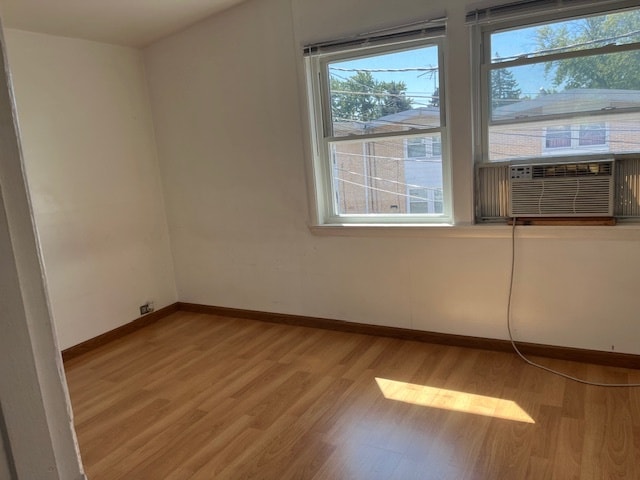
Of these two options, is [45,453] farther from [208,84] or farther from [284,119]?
[208,84]

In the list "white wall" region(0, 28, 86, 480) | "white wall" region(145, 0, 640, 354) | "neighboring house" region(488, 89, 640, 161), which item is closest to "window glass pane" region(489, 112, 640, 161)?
"neighboring house" region(488, 89, 640, 161)

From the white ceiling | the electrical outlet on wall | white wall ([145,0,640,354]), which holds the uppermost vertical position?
the white ceiling

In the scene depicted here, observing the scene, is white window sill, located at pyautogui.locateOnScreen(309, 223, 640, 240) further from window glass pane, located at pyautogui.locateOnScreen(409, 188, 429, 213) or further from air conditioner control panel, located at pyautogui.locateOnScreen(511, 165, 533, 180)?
air conditioner control panel, located at pyautogui.locateOnScreen(511, 165, 533, 180)

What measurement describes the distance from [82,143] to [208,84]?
103cm

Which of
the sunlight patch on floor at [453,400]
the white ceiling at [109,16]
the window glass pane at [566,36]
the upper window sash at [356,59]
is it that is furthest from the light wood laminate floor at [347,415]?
the white ceiling at [109,16]

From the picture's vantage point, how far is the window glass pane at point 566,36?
8.01ft

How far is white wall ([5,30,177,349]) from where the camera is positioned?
10.3 feet

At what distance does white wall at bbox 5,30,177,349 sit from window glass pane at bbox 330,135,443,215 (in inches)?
66.8

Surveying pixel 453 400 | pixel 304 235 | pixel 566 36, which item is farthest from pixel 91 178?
pixel 566 36

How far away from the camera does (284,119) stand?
11.1 ft

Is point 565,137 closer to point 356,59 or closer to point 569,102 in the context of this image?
point 569,102

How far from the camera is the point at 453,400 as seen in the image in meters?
2.44

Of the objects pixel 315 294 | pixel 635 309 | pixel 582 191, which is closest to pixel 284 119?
pixel 315 294

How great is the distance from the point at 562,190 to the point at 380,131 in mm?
1182
